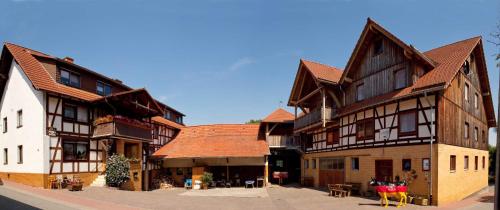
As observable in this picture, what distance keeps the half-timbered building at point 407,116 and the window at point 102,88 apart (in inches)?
662

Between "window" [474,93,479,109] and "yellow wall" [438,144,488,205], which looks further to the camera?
"window" [474,93,479,109]

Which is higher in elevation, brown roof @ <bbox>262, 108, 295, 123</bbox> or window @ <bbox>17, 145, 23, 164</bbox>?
brown roof @ <bbox>262, 108, 295, 123</bbox>

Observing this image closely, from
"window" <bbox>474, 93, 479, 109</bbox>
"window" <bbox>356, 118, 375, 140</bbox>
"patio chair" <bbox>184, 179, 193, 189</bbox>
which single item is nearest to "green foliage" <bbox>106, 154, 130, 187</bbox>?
"patio chair" <bbox>184, 179, 193, 189</bbox>

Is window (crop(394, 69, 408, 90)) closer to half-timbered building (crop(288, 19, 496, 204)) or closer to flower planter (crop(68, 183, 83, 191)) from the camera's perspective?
half-timbered building (crop(288, 19, 496, 204))

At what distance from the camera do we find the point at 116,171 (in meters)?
24.0

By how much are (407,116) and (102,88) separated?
76.1 feet

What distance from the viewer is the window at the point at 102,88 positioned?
92.9 feet

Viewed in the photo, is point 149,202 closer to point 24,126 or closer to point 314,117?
point 24,126

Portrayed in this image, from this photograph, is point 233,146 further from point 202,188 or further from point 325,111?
point 325,111

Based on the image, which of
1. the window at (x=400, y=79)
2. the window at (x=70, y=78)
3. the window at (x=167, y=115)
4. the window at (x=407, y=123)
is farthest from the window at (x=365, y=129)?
the window at (x=167, y=115)

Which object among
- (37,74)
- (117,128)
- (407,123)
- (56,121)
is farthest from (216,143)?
(407,123)

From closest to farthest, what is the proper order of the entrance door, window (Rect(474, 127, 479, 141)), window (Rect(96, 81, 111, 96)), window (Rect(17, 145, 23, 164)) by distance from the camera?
the entrance door
window (Rect(17, 145, 23, 164))
window (Rect(474, 127, 479, 141))
window (Rect(96, 81, 111, 96))

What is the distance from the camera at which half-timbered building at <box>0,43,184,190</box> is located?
22.2m

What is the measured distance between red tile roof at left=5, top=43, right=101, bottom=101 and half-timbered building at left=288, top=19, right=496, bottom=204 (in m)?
17.7
